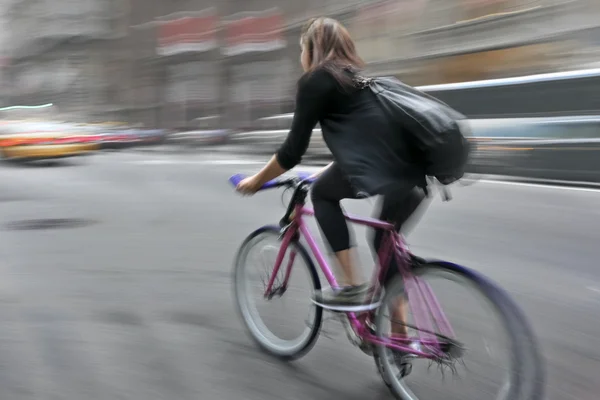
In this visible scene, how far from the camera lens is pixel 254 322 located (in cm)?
389

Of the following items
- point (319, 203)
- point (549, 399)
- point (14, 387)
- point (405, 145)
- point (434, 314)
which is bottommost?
point (549, 399)

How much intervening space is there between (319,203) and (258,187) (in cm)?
33

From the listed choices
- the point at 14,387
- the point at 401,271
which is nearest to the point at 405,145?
the point at 401,271

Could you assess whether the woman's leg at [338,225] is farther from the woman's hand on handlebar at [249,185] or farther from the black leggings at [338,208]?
the woman's hand on handlebar at [249,185]

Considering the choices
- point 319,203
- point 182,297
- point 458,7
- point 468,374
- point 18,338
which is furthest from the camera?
point 458,7

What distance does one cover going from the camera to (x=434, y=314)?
2.73 meters

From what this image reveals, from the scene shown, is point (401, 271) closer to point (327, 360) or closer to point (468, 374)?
point (468, 374)

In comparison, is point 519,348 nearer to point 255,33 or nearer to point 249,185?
point 249,185

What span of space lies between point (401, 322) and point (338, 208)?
602mm

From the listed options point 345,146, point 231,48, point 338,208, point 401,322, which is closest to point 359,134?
point 345,146

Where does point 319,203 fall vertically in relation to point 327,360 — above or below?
above

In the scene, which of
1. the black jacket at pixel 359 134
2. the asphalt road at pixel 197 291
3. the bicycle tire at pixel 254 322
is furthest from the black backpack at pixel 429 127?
the bicycle tire at pixel 254 322

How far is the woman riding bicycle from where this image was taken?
9.18 ft

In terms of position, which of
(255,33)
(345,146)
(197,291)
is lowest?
(197,291)
